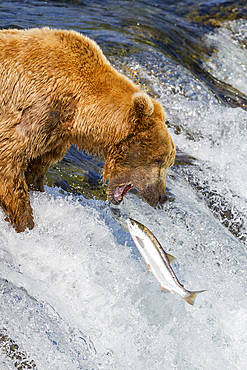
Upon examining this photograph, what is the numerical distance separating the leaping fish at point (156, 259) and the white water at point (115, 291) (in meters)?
0.78

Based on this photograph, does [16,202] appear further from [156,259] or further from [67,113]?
[156,259]

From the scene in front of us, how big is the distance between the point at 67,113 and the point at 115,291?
6.18 ft

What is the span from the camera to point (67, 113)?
4066 mm

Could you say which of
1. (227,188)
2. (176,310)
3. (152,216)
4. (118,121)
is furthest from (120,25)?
(176,310)

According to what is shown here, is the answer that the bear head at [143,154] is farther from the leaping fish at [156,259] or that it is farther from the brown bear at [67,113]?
the leaping fish at [156,259]

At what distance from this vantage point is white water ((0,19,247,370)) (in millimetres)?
3965

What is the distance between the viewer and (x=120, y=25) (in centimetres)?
938

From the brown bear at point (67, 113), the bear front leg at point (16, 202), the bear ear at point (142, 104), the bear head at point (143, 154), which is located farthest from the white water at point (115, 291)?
the bear ear at point (142, 104)

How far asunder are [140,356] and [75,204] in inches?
74.0

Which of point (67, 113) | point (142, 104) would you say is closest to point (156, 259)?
point (142, 104)

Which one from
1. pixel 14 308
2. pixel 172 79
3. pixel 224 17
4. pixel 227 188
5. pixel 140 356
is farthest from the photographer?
pixel 224 17

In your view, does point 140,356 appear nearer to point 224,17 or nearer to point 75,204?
point 75,204

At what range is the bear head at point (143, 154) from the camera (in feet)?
13.2

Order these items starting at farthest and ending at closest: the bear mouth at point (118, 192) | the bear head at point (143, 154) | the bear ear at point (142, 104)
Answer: the bear mouth at point (118, 192) → the bear head at point (143, 154) → the bear ear at point (142, 104)
